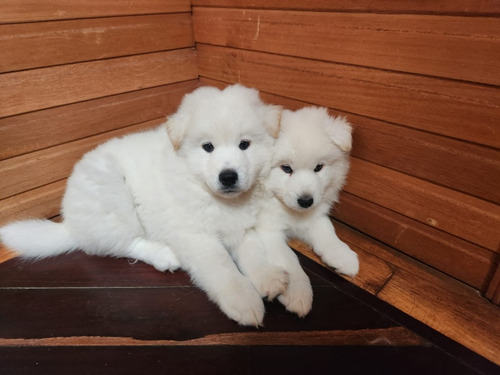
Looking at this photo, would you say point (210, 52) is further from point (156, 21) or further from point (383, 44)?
point (383, 44)

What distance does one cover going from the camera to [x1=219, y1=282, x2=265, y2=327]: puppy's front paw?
1370 mm

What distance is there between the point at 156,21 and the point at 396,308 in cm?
200

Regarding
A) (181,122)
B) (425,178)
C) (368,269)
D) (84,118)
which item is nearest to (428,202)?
(425,178)

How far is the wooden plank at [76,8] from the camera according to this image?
1.62 meters

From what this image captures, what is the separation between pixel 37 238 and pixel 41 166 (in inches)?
16.7

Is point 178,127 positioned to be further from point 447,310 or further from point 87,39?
point 447,310

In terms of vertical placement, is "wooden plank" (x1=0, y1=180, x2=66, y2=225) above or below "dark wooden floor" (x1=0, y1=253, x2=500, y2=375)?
above

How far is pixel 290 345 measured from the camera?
1.33m

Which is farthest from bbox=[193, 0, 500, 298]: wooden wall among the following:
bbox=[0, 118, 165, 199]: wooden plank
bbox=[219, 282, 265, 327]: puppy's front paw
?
bbox=[0, 118, 165, 199]: wooden plank

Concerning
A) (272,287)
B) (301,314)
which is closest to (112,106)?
(272,287)

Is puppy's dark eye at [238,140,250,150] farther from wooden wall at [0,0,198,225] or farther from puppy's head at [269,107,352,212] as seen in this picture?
wooden wall at [0,0,198,225]

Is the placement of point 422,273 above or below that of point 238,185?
below

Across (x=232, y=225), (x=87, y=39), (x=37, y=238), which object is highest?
(x=87, y=39)

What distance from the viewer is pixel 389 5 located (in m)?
1.42
